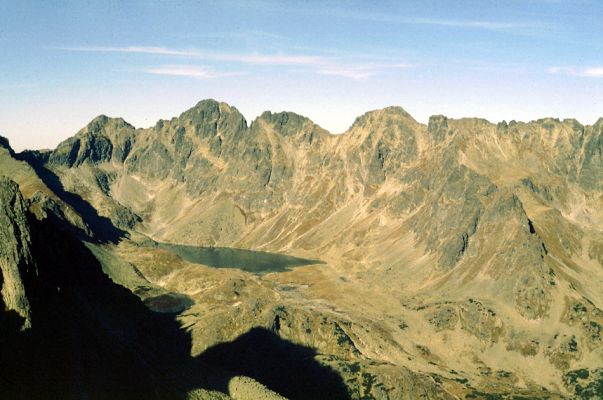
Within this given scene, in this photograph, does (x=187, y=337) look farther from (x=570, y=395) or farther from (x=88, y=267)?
(x=570, y=395)

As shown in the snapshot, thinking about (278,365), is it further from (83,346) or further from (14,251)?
(14,251)

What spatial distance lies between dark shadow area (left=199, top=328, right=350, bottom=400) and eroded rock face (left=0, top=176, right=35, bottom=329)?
7863cm

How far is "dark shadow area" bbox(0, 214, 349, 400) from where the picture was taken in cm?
7012

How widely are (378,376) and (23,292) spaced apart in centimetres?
11233

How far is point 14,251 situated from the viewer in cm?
7794

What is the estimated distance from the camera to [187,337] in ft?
580

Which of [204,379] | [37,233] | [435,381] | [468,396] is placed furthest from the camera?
[435,381]

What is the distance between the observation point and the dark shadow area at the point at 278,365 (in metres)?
152

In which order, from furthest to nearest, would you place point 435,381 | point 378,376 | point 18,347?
1. point 435,381
2. point 378,376
3. point 18,347

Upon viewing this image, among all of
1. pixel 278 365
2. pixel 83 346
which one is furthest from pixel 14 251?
pixel 278 365

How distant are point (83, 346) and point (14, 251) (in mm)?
18678

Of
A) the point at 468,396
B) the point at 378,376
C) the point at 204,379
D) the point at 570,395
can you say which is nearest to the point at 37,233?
the point at 204,379

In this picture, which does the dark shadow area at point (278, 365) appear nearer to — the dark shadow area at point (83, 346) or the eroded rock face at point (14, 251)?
the dark shadow area at point (83, 346)

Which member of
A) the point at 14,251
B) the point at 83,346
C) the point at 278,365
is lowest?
the point at 278,365
